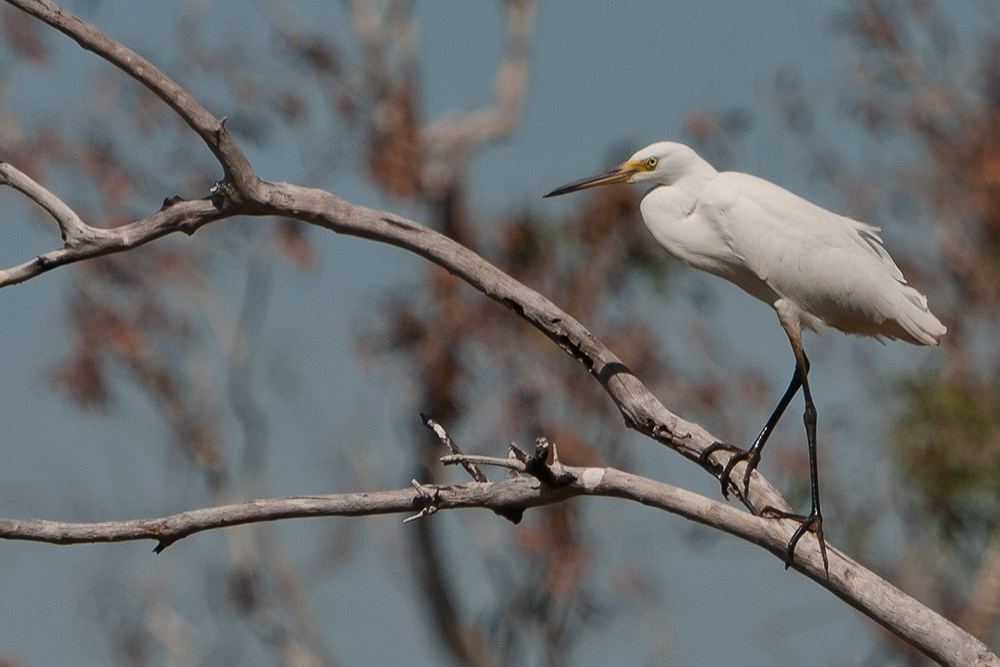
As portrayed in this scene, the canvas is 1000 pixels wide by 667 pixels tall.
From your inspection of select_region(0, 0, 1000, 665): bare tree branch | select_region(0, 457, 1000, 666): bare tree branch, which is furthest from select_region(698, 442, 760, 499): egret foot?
select_region(0, 457, 1000, 666): bare tree branch

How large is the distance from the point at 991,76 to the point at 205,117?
7.16 meters

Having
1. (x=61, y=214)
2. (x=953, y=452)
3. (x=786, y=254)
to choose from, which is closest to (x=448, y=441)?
(x=61, y=214)

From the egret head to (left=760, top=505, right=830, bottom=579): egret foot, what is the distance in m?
1.27

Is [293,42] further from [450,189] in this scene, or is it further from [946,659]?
Result: [946,659]

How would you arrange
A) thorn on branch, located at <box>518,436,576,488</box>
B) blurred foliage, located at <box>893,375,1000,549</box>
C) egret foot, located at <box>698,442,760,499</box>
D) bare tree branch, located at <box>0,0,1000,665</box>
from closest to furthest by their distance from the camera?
thorn on branch, located at <box>518,436,576,488</box> → bare tree branch, located at <box>0,0,1000,665</box> → egret foot, located at <box>698,442,760,499</box> → blurred foliage, located at <box>893,375,1000,549</box>

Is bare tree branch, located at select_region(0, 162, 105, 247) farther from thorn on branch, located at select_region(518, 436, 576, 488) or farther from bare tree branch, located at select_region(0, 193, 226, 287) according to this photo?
thorn on branch, located at select_region(518, 436, 576, 488)

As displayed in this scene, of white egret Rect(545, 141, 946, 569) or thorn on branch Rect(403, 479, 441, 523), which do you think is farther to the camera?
white egret Rect(545, 141, 946, 569)

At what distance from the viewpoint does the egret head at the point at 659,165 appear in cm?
419

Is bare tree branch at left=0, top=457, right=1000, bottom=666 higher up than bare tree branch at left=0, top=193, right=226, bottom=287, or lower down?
lower down

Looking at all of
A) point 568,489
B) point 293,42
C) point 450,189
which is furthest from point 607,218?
point 568,489

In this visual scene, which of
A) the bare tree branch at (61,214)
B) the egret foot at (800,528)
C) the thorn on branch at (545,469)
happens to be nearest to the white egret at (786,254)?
the egret foot at (800,528)

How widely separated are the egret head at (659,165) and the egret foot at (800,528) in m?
1.27

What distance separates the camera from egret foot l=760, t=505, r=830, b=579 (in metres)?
3.25

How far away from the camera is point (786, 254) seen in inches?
154
